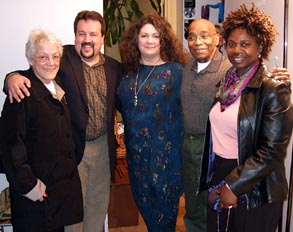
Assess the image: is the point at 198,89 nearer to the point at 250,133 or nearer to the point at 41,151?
the point at 250,133

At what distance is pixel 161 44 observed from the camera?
2.15 meters

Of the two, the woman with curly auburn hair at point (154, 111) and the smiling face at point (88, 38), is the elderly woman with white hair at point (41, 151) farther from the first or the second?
the woman with curly auburn hair at point (154, 111)

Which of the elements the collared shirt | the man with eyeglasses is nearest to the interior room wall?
the man with eyeglasses

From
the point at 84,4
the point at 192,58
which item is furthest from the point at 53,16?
the point at 192,58

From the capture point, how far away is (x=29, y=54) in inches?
67.7

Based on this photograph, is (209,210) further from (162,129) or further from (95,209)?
(95,209)

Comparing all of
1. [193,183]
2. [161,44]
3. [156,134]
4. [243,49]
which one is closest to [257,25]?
[243,49]

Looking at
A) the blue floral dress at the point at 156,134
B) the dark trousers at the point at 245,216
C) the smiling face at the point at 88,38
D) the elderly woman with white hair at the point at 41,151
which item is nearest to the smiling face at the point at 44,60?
the elderly woman with white hair at the point at 41,151

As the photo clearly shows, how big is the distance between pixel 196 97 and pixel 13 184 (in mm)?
1035

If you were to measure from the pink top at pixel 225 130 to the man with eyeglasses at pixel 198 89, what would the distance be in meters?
0.36

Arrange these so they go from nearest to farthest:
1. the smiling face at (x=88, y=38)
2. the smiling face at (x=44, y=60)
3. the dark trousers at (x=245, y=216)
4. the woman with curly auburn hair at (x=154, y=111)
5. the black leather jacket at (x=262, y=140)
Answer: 1. the black leather jacket at (x=262, y=140)
2. the dark trousers at (x=245, y=216)
3. the smiling face at (x=44, y=60)
4. the smiling face at (x=88, y=38)
5. the woman with curly auburn hair at (x=154, y=111)

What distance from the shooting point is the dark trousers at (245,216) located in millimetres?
1541

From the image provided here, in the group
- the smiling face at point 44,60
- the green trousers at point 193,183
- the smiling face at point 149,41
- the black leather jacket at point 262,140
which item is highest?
the smiling face at point 149,41

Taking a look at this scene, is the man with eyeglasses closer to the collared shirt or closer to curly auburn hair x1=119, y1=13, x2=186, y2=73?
curly auburn hair x1=119, y1=13, x2=186, y2=73
